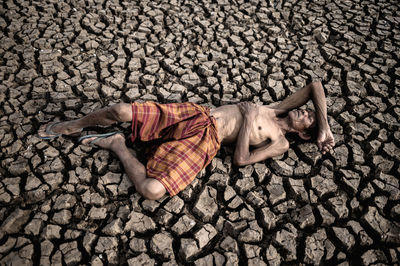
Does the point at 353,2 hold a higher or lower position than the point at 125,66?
higher

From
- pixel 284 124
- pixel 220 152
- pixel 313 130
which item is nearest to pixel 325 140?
pixel 313 130

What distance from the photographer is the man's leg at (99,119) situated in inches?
81.7

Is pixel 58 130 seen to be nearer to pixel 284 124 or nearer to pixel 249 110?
pixel 249 110

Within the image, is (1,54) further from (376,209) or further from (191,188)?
(376,209)

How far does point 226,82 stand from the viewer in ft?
10.3

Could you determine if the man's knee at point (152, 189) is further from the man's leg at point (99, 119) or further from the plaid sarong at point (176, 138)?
the man's leg at point (99, 119)

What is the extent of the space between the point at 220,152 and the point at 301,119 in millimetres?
835

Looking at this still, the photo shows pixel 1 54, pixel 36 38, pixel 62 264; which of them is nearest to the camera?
pixel 62 264

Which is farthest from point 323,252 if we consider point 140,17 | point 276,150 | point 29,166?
point 140,17

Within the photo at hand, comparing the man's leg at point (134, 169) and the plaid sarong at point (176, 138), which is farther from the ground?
the plaid sarong at point (176, 138)

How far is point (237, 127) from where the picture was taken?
7.91ft

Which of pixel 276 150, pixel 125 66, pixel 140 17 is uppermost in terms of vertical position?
pixel 140 17

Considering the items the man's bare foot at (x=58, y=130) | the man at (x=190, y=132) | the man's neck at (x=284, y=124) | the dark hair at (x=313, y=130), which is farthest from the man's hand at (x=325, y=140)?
the man's bare foot at (x=58, y=130)

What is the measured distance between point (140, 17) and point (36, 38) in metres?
1.41
